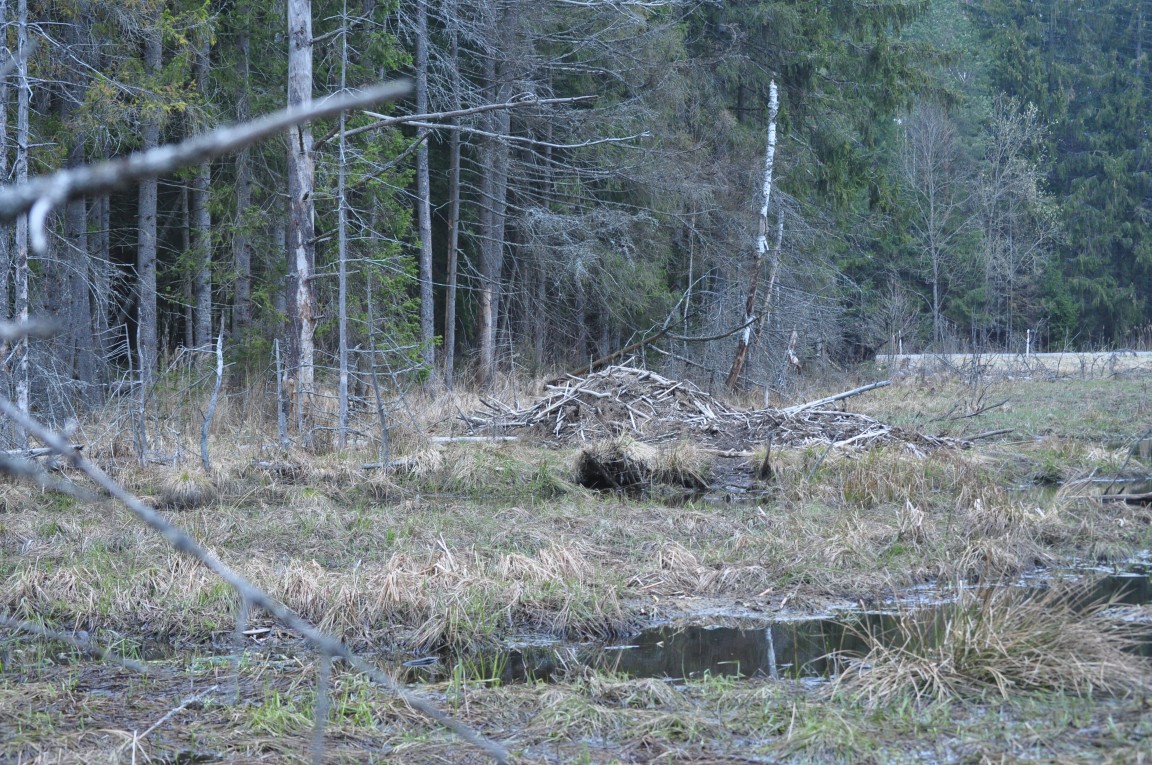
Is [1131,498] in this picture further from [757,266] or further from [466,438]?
[757,266]

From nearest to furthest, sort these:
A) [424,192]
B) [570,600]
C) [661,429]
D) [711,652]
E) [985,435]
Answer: [711,652]
[570,600]
[661,429]
[985,435]
[424,192]

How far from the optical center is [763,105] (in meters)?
25.4

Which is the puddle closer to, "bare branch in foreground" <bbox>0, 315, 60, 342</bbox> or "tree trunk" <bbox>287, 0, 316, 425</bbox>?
"bare branch in foreground" <bbox>0, 315, 60, 342</bbox>

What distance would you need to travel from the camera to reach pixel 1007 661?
4.63 m

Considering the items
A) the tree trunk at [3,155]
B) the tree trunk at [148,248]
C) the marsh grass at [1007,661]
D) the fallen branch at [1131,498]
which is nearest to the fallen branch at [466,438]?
the tree trunk at [3,155]

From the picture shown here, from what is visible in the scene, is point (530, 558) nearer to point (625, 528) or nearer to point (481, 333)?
point (625, 528)

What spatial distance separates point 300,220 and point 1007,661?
9731mm

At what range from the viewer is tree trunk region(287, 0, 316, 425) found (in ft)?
39.6

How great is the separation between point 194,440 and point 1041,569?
9.04 m

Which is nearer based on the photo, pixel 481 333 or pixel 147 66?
pixel 147 66

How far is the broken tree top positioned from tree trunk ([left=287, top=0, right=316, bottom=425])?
2.51 meters

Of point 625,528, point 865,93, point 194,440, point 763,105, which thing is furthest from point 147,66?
point 865,93

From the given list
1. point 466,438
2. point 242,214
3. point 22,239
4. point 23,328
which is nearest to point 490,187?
point 242,214

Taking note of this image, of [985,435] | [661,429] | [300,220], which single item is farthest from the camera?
[985,435]
